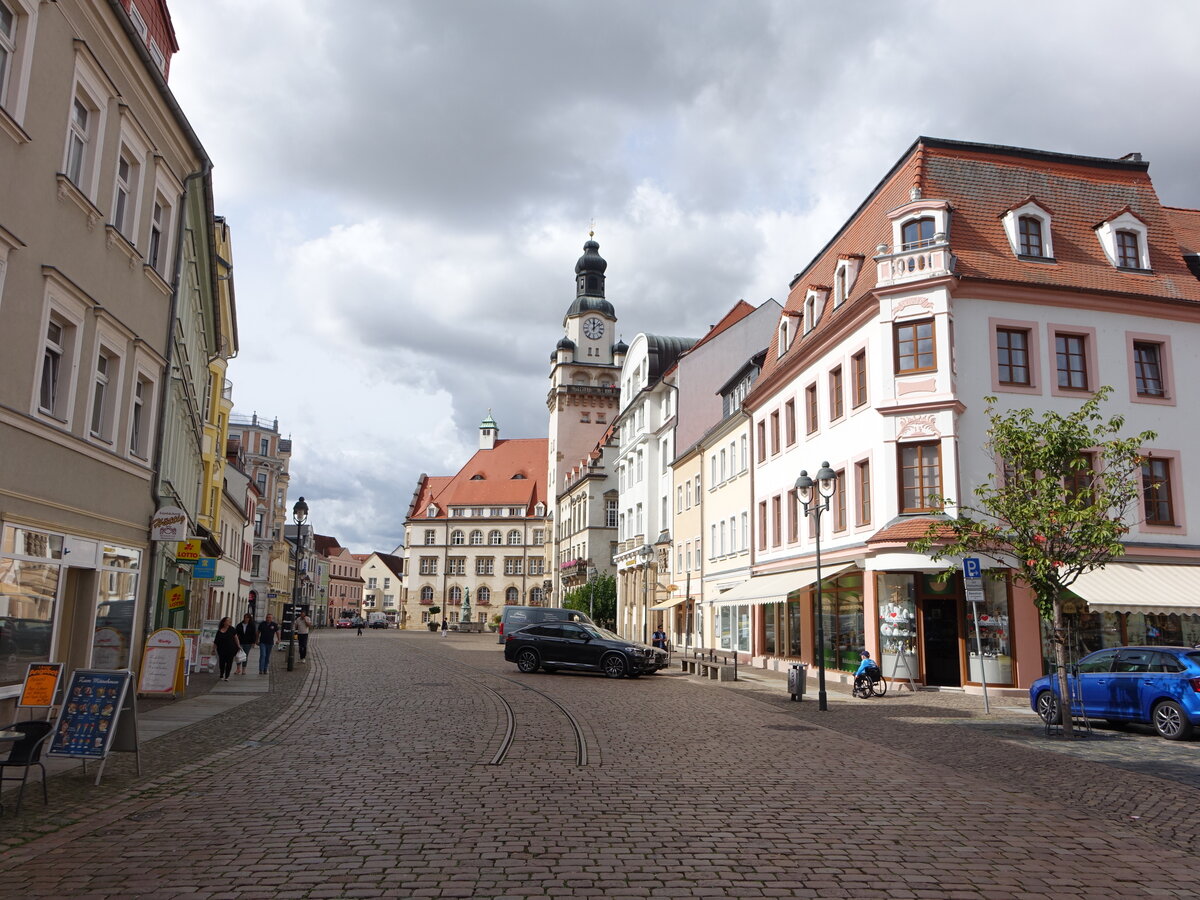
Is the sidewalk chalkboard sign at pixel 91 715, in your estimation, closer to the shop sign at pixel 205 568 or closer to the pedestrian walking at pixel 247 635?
the shop sign at pixel 205 568

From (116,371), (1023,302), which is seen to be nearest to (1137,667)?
(1023,302)

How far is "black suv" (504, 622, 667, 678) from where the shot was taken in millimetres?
28281

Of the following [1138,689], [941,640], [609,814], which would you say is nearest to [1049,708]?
[1138,689]

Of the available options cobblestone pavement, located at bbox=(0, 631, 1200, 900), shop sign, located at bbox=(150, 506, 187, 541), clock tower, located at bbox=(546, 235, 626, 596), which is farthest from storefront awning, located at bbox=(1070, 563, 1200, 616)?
clock tower, located at bbox=(546, 235, 626, 596)

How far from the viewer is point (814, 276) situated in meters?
34.3

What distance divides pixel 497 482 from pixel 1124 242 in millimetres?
101695

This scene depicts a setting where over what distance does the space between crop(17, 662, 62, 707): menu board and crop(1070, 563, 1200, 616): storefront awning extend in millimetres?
20467

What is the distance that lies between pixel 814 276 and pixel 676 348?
3213cm

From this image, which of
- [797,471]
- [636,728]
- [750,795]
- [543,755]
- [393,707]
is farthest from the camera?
[797,471]

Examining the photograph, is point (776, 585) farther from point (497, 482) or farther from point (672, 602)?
point (497, 482)

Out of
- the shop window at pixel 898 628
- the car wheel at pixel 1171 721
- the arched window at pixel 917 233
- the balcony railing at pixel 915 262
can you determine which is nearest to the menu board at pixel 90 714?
the car wheel at pixel 1171 721

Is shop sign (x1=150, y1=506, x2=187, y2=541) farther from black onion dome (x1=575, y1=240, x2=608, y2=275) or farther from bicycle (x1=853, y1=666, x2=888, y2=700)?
black onion dome (x1=575, y1=240, x2=608, y2=275)

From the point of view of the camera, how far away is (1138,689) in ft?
54.2

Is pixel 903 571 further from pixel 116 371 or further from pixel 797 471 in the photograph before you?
pixel 116 371
